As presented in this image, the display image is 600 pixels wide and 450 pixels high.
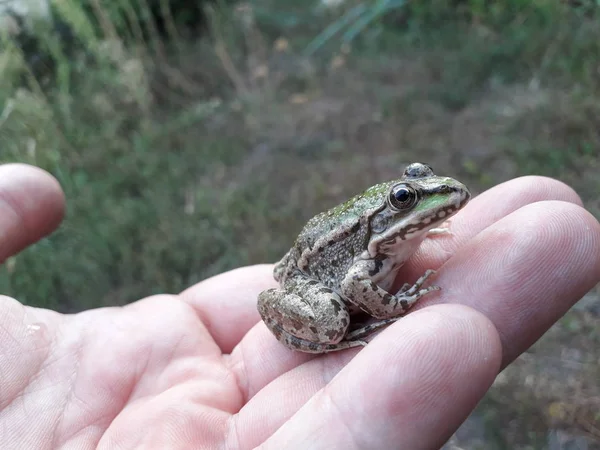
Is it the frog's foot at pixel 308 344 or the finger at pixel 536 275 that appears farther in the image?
the frog's foot at pixel 308 344

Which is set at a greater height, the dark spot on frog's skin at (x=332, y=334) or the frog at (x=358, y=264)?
the frog at (x=358, y=264)

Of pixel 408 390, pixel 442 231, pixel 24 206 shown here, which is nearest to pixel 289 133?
pixel 24 206

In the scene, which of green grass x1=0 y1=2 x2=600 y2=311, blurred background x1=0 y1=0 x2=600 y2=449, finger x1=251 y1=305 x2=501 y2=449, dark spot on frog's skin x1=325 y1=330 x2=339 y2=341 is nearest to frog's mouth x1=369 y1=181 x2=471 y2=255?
dark spot on frog's skin x1=325 y1=330 x2=339 y2=341

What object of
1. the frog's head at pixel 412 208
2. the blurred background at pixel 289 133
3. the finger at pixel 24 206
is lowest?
→ the blurred background at pixel 289 133

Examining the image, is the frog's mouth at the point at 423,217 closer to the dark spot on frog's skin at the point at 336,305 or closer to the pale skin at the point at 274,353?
the pale skin at the point at 274,353

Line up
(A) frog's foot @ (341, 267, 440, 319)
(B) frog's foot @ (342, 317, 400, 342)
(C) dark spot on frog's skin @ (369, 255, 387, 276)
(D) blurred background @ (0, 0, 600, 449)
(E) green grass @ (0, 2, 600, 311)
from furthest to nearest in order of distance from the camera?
(E) green grass @ (0, 2, 600, 311), (D) blurred background @ (0, 0, 600, 449), (C) dark spot on frog's skin @ (369, 255, 387, 276), (B) frog's foot @ (342, 317, 400, 342), (A) frog's foot @ (341, 267, 440, 319)

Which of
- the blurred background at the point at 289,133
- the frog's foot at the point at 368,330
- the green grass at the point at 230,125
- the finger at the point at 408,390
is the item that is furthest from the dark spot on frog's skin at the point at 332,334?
Answer: the green grass at the point at 230,125

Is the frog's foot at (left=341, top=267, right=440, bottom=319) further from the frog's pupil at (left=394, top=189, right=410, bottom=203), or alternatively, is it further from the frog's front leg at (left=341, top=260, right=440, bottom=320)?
the frog's pupil at (left=394, top=189, right=410, bottom=203)

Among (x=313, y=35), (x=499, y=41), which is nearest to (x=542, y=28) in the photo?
(x=499, y=41)
